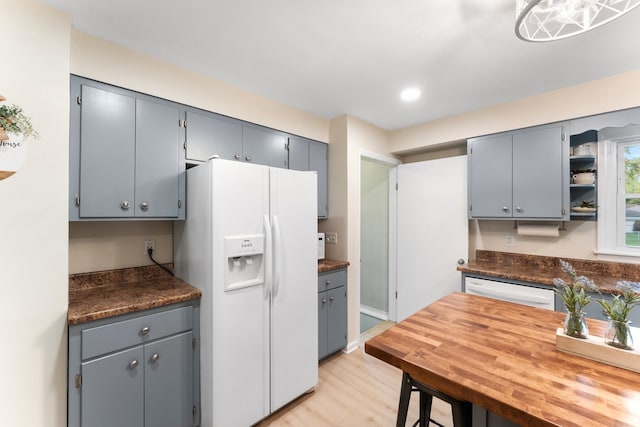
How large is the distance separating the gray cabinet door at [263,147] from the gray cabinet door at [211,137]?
7 cm

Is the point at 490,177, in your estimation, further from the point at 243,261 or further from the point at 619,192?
the point at 243,261

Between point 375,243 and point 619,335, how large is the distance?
9.86 feet

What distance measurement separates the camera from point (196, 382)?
1.77 m

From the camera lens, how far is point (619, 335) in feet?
3.23

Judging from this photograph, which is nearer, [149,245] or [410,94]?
[149,245]

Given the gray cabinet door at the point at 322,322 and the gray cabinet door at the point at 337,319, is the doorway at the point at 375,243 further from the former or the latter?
the gray cabinet door at the point at 322,322

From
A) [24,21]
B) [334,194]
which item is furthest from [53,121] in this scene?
[334,194]

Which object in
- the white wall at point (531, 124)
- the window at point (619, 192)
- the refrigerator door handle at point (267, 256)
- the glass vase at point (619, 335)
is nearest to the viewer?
the glass vase at point (619, 335)

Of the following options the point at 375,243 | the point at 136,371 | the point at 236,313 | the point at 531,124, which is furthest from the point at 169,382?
the point at 531,124

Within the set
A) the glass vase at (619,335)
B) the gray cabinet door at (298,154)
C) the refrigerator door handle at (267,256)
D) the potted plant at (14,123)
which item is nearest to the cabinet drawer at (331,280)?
the refrigerator door handle at (267,256)

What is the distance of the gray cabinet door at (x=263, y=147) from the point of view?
237cm

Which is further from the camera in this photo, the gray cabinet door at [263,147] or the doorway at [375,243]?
the doorway at [375,243]

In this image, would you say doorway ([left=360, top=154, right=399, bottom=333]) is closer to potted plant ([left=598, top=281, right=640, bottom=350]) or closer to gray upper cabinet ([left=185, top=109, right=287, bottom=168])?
gray upper cabinet ([left=185, top=109, right=287, bottom=168])

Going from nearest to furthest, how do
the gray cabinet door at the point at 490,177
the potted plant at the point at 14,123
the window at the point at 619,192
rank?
the potted plant at the point at 14,123, the window at the point at 619,192, the gray cabinet door at the point at 490,177
